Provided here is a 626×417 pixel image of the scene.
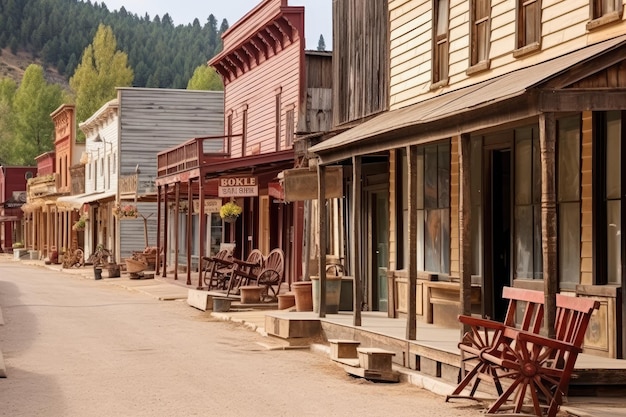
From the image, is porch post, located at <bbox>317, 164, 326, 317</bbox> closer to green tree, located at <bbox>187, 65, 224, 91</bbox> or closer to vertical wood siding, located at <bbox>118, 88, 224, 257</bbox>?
vertical wood siding, located at <bbox>118, 88, 224, 257</bbox>

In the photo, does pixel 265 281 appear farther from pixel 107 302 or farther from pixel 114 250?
pixel 114 250

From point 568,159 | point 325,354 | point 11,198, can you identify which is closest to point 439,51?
point 325,354

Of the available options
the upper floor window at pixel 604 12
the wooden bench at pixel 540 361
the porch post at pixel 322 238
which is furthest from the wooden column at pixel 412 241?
the porch post at pixel 322 238

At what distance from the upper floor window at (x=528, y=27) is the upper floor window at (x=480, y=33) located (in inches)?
39.0

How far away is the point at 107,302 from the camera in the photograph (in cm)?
2791

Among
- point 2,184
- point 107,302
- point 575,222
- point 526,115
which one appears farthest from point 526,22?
point 2,184

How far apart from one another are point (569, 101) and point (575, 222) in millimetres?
2841

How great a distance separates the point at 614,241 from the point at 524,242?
2193mm

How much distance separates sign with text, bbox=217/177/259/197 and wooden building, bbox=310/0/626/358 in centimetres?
699

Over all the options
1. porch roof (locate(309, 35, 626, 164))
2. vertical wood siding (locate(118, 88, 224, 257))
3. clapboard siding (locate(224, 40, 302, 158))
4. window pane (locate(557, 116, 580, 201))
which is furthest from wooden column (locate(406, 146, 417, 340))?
vertical wood siding (locate(118, 88, 224, 257))

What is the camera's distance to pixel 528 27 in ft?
48.3

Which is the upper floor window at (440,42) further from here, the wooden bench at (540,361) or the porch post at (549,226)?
the wooden bench at (540,361)

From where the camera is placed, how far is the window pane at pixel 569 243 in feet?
44.1

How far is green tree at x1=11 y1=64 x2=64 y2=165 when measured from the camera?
105625mm
